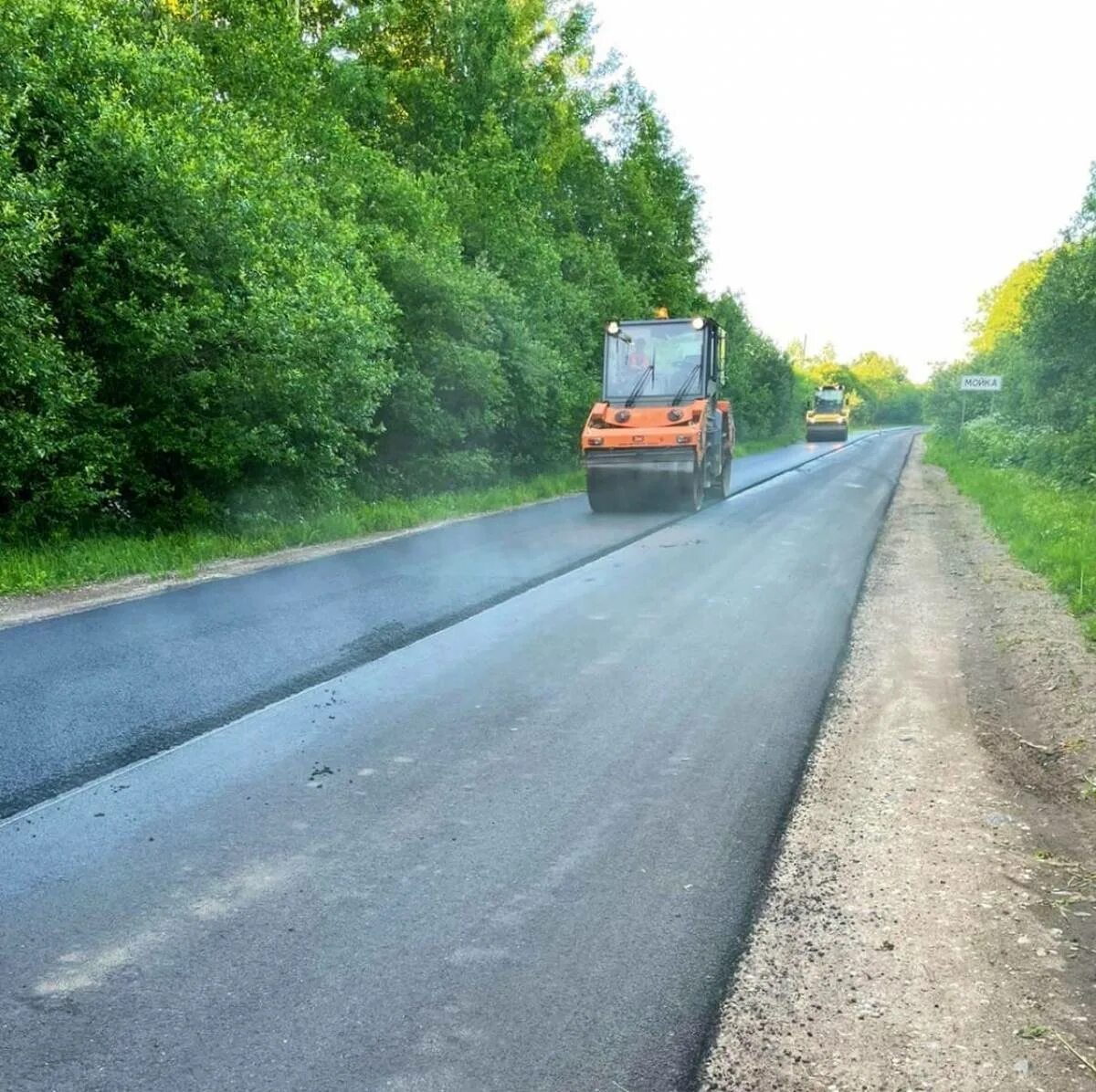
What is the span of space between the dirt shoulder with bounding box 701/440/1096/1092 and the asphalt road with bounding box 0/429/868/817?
326cm

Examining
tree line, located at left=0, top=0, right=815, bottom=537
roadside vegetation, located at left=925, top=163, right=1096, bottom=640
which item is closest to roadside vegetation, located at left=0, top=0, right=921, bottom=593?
tree line, located at left=0, top=0, right=815, bottom=537

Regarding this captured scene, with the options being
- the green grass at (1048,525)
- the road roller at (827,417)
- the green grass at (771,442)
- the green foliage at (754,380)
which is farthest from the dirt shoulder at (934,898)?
the road roller at (827,417)

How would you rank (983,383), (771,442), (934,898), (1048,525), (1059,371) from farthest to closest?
(771,442), (983,383), (1059,371), (1048,525), (934,898)

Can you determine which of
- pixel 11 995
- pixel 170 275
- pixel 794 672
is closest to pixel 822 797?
pixel 794 672

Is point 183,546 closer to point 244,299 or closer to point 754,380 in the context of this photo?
point 244,299

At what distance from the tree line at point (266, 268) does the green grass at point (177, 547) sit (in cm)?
48

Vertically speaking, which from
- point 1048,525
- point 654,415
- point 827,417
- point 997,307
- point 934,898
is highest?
point 997,307

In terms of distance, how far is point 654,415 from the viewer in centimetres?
1728

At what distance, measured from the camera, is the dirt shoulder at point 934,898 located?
108 inches

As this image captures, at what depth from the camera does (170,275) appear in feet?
39.5

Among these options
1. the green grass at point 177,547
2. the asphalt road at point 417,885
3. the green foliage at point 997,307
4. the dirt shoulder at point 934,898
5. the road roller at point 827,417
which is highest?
the green foliage at point 997,307

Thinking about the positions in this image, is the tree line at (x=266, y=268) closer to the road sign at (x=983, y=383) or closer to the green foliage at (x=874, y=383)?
the road sign at (x=983, y=383)

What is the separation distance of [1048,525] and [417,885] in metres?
12.1

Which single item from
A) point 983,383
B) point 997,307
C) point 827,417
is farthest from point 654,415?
point 997,307
